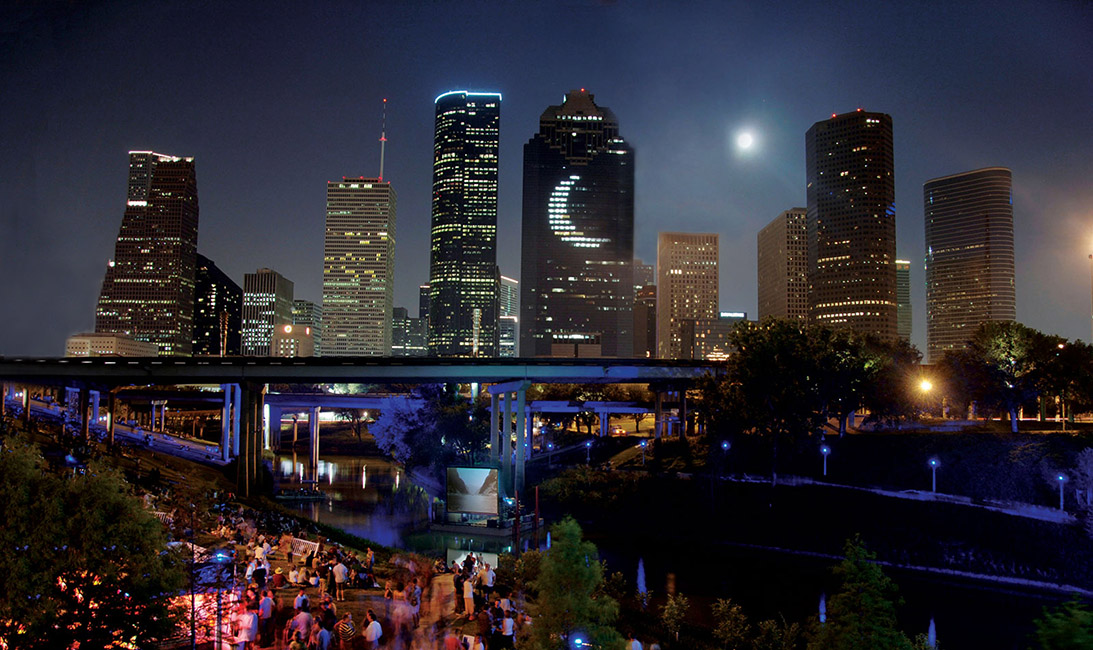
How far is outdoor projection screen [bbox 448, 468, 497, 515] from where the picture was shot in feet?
177

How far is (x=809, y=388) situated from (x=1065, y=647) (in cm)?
5396

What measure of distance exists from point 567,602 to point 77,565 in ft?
37.1

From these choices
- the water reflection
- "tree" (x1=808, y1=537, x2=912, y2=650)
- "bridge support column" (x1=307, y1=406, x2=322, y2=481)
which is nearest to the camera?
"tree" (x1=808, y1=537, x2=912, y2=650)

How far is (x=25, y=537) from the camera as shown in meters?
15.6

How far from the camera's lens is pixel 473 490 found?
54438 mm

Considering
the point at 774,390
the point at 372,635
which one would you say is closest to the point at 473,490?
the point at 774,390

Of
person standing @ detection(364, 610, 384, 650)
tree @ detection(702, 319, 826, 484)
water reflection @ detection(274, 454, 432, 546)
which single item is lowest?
water reflection @ detection(274, 454, 432, 546)

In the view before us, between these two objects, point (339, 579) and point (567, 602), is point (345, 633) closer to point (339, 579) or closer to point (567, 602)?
point (339, 579)

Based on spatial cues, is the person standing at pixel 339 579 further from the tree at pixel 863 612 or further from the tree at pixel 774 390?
the tree at pixel 774 390

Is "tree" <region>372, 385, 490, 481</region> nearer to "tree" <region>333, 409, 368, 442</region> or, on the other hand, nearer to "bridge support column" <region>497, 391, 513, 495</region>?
"bridge support column" <region>497, 391, 513, 495</region>

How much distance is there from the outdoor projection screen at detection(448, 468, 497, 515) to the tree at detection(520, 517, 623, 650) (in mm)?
35646

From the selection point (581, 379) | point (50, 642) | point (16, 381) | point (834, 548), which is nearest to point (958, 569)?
point (834, 548)

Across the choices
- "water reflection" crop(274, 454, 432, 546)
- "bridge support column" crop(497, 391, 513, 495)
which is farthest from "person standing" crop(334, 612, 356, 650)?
"bridge support column" crop(497, 391, 513, 495)

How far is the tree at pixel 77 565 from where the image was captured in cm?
1495
